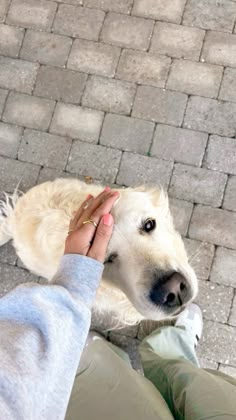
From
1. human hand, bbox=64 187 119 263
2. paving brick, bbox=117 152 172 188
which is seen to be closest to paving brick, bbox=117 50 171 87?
paving brick, bbox=117 152 172 188

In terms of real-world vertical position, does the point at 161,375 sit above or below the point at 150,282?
below

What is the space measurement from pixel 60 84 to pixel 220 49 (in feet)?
4.31

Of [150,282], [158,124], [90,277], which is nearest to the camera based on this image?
[90,277]

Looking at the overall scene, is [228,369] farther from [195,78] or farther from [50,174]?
[195,78]

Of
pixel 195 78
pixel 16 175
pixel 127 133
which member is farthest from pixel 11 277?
pixel 195 78

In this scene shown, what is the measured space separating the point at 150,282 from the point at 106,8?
8.61 ft

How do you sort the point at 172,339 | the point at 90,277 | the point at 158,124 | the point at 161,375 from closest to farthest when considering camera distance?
the point at 90,277 < the point at 161,375 < the point at 172,339 < the point at 158,124

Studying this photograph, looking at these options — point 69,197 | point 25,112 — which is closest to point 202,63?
point 25,112

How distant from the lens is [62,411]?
1.36 meters

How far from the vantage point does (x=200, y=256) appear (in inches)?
127

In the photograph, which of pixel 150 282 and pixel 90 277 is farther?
pixel 150 282

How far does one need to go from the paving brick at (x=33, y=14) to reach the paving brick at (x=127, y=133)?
41.7 inches

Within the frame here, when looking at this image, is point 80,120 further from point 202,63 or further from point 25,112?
point 202,63

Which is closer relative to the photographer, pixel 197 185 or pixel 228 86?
pixel 197 185
